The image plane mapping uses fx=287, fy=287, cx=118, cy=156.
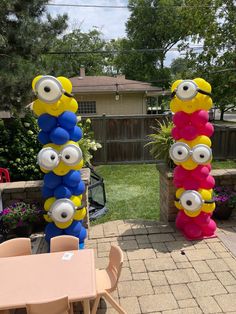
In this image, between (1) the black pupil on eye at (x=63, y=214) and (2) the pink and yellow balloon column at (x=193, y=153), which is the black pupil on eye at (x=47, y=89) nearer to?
(1) the black pupil on eye at (x=63, y=214)

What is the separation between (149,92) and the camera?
57.0 feet

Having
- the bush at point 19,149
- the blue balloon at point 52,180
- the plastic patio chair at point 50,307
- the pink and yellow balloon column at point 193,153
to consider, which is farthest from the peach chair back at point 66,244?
the bush at point 19,149

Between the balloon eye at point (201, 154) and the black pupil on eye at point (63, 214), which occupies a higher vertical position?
the balloon eye at point (201, 154)

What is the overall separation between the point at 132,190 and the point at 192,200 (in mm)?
3743

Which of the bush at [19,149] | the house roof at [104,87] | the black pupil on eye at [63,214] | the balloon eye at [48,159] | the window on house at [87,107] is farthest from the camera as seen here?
the window on house at [87,107]

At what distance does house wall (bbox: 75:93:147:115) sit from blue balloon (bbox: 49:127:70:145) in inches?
506

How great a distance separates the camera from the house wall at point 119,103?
54.6 feet

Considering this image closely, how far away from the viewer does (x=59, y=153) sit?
4.02m

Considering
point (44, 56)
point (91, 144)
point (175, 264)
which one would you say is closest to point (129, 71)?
point (44, 56)

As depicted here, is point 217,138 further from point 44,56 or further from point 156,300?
point 156,300

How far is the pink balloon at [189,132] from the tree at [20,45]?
11.7 ft

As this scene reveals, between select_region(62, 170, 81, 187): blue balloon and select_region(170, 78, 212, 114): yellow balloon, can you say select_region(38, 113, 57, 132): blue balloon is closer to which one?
select_region(62, 170, 81, 187): blue balloon

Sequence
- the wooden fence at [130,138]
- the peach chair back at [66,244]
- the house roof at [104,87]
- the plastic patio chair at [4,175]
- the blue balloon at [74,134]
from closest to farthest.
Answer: the peach chair back at [66,244] → the blue balloon at [74,134] → the plastic patio chair at [4,175] → the wooden fence at [130,138] → the house roof at [104,87]

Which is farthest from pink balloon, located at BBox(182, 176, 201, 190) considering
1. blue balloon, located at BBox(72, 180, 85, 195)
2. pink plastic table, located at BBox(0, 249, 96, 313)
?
pink plastic table, located at BBox(0, 249, 96, 313)
